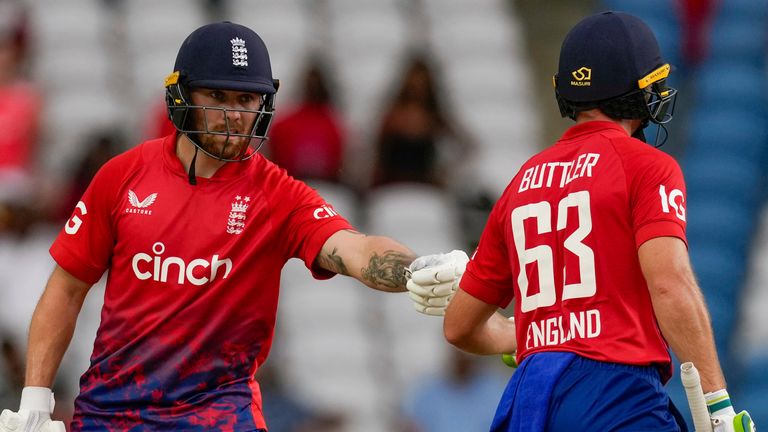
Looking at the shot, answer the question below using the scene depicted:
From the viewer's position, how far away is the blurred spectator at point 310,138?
32.4ft

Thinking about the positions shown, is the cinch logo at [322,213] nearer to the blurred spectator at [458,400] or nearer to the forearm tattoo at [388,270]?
the forearm tattoo at [388,270]

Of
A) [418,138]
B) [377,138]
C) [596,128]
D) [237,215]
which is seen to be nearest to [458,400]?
[418,138]

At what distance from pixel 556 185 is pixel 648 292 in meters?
0.46

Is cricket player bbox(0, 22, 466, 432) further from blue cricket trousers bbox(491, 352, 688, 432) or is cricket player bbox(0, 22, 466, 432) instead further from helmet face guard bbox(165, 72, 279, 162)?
blue cricket trousers bbox(491, 352, 688, 432)

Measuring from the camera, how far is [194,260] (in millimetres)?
5195

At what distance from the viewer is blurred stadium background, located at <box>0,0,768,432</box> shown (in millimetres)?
9055

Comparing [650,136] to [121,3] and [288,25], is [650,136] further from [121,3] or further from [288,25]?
[121,3]

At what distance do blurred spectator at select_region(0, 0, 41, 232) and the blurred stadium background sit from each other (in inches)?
0.6

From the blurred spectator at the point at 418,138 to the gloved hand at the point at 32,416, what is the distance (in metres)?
4.89

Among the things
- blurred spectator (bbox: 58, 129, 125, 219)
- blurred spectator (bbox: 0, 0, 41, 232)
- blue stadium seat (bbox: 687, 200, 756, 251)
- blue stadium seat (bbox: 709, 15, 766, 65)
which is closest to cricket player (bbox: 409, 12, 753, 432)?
blurred spectator (bbox: 58, 129, 125, 219)

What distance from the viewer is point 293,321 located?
9586mm

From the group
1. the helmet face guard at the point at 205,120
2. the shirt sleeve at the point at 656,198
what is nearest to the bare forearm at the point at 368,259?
the helmet face guard at the point at 205,120

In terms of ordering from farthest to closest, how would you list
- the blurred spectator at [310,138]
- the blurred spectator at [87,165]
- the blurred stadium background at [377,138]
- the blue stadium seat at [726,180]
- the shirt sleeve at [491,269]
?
the blue stadium seat at [726,180]
the blurred spectator at [310,138]
the blurred spectator at [87,165]
the blurred stadium background at [377,138]
the shirt sleeve at [491,269]

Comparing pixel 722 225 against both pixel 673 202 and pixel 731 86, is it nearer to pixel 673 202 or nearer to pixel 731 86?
pixel 731 86
